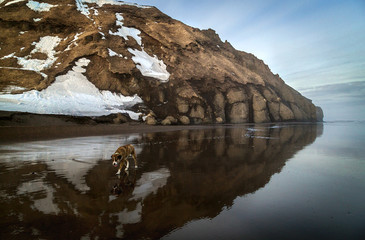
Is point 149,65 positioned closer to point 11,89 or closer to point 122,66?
point 122,66

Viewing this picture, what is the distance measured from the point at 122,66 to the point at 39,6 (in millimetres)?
24951

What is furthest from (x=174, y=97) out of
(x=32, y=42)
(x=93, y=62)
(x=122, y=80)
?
(x=32, y=42)

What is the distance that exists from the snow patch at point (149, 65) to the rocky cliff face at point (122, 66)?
27 cm

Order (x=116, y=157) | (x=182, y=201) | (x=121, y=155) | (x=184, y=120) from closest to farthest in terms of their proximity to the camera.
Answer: (x=182, y=201) → (x=116, y=157) → (x=121, y=155) → (x=184, y=120)

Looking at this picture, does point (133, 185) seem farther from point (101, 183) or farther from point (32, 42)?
point (32, 42)

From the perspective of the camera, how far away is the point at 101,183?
587cm

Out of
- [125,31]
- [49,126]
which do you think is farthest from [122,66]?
[49,126]

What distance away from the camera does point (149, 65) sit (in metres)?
41.4

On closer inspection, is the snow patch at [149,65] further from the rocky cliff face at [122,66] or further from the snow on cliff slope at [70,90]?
the rocky cliff face at [122,66]

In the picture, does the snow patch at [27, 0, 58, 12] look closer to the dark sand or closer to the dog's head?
the dark sand

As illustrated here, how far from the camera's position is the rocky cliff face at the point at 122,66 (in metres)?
29.8

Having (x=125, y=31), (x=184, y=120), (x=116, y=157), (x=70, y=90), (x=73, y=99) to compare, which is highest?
(x=125, y=31)

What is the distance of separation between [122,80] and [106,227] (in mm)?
35481

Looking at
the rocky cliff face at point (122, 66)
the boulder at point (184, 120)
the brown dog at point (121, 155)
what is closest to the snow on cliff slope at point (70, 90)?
the rocky cliff face at point (122, 66)
